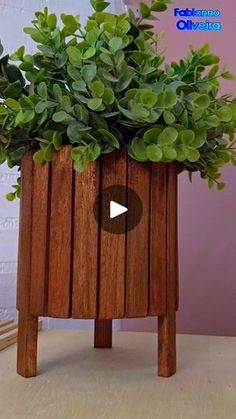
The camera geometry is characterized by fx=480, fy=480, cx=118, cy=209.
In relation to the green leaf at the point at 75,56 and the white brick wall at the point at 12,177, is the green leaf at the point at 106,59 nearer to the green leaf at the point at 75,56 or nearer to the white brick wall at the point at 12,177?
the green leaf at the point at 75,56

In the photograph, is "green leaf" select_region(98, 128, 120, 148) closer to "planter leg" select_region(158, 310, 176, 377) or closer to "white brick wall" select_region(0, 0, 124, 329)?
"planter leg" select_region(158, 310, 176, 377)

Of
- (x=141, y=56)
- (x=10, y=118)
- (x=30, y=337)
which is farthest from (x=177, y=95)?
(x=30, y=337)

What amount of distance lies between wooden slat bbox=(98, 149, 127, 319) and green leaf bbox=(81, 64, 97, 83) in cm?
9

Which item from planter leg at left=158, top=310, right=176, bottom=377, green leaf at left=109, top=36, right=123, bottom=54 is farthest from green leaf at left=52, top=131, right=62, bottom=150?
planter leg at left=158, top=310, right=176, bottom=377

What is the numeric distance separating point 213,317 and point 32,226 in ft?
1.77

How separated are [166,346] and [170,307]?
0.04m

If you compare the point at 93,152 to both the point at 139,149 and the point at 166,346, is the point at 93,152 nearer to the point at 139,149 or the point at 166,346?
the point at 139,149

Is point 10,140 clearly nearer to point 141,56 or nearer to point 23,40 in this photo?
point 141,56

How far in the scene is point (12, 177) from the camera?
98cm

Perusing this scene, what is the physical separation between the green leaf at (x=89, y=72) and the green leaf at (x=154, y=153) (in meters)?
0.09

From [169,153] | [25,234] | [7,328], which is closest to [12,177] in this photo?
[7,328]

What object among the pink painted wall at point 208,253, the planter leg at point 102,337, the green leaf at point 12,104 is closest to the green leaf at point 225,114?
the green leaf at point 12,104

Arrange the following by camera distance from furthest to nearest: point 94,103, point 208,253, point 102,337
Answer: point 208,253, point 102,337, point 94,103
